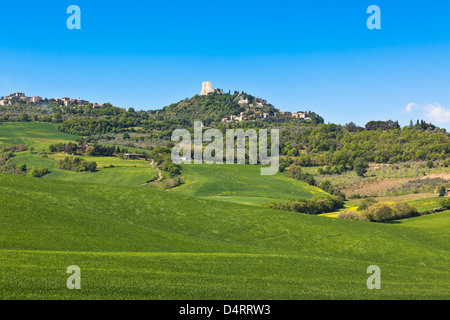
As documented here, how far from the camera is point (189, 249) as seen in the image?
93.6ft

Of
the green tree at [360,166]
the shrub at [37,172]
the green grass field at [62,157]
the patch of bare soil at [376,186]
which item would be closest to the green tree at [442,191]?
the patch of bare soil at [376,186]

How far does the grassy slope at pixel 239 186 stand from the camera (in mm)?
88062

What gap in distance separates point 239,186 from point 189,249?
69501mm

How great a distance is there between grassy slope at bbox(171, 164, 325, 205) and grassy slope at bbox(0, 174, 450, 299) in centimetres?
3750

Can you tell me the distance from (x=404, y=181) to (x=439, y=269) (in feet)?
274

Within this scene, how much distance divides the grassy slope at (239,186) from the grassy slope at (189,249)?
3750 cm

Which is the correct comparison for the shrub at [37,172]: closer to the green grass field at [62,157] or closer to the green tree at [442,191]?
the green grass field at [62,157]

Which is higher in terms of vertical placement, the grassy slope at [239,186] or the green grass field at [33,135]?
the green grass field at [33,135]

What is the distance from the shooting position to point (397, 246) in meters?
35.2

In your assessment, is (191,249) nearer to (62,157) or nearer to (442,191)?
(442,191)

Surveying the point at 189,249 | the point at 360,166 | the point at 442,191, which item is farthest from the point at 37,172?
the point at 442,191

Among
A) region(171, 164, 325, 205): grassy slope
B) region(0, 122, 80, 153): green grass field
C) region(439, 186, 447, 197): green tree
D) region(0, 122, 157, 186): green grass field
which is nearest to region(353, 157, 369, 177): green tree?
region(171, 164, 325, 205): grassy slope
